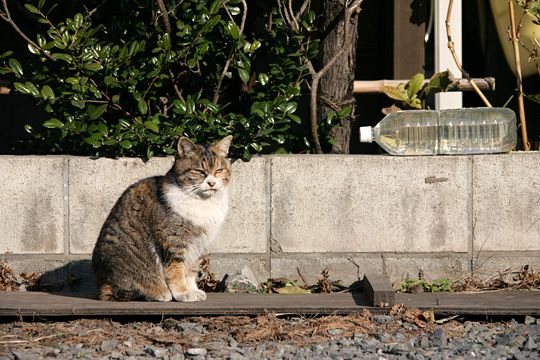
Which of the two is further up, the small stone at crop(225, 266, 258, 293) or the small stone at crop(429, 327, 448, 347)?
the small stone at crop(225, 266, 258, 293)

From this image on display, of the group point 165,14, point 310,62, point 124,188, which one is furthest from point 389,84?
point 124,188

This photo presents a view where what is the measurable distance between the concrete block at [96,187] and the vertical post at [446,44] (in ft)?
7.62

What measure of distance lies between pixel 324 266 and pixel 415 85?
1468 millimetres

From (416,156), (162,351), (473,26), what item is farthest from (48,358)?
(473,26)

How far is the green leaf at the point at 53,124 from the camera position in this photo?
625cm

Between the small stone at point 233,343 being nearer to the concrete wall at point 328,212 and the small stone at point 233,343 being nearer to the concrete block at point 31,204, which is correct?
the concrete wall at point 328,212

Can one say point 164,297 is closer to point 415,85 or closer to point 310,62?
point 310,62

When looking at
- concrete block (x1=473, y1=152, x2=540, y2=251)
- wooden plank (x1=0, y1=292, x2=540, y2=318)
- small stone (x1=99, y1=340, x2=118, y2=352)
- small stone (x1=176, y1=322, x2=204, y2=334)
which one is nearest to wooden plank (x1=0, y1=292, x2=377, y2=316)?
wooden plank (x1=0, y1=292, x2=540, y2=318)

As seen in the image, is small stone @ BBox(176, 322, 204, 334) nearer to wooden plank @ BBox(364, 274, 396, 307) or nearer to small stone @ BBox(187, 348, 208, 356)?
small stone @ BBox(187, 348, 208, 356)

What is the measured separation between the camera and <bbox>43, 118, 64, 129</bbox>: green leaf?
20.5ft

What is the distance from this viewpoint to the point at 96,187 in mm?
6289

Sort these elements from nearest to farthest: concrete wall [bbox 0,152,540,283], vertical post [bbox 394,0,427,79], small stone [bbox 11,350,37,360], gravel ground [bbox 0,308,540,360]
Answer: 1. small stone [bbox 11,350,37,360]
2. gravel ground [bbox 0,308,540,360]
3. concrete wall [bbox 0,152,540,283]
4. vertical post [bbox 394,0,427,79]

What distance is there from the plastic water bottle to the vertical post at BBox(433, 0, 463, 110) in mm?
667

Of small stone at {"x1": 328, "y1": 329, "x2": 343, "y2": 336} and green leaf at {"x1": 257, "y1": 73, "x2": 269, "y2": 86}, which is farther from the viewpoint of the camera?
green leaf at {"x1": 257, "y1": 73, "x2": 269, "y2": 86}
